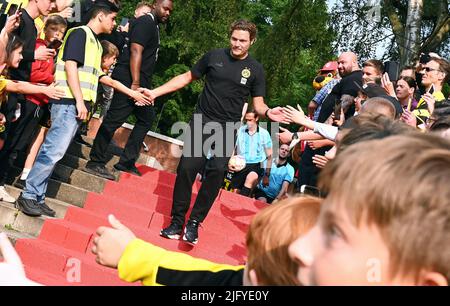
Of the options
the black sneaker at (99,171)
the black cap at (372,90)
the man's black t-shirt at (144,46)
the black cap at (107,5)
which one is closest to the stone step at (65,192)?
the black sneaker at (99,171)

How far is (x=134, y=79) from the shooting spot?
786 centimetres

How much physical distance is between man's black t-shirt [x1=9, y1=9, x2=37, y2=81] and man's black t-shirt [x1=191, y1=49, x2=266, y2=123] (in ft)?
5.64

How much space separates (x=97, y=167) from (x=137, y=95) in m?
1.20

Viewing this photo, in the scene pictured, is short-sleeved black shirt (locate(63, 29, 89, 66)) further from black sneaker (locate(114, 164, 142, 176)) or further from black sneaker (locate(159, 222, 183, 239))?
black sneaker (locate(159, 222, 183, 239))

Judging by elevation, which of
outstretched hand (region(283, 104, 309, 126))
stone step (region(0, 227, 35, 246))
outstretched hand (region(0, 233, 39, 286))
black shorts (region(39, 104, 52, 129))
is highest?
outstretched hand (region(283, 104, 309, 126))

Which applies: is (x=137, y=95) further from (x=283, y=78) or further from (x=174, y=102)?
(x=174, y=102)

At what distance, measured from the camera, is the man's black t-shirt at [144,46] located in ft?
25.8

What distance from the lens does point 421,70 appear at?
7770mm

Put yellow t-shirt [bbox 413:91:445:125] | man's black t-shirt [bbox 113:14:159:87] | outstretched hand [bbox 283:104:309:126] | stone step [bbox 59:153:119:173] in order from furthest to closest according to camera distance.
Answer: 1. stone step [bbox 59:153:119:173]
2. man's black t-shirt [bbox 113:14:159:87]
3. yellow t-shirt [bbox 413:91:445:125]
4. outstretched hand [bbox 283:104:309:126]

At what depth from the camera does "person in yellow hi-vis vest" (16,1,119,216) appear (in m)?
6.68

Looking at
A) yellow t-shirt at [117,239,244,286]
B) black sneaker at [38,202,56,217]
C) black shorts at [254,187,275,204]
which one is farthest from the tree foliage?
yellow t-shirt at [117,239,244,286]

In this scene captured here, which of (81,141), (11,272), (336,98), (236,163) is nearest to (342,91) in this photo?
(336,98)

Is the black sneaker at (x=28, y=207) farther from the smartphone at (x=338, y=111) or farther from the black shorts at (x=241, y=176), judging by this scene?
the black shorts at (x=241, y=176)
